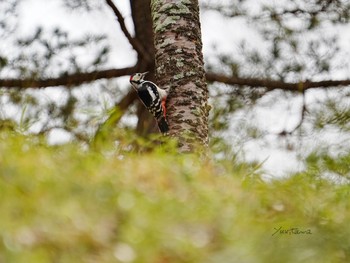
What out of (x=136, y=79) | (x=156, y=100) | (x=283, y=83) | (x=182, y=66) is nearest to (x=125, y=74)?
(x=136, y=79)

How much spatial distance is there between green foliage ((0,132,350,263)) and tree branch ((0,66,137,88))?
2.96 m

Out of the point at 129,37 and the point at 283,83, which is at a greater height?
the point at 129,37

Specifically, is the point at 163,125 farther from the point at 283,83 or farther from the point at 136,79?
the point at 283,83

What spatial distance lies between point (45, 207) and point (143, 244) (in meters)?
0.17

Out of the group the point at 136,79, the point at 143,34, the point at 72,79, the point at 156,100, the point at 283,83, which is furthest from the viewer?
the point at 143,34

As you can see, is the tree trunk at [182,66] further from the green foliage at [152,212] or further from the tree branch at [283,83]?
the tree branch at [283,83]

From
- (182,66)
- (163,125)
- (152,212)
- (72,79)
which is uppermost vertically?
(152,212)

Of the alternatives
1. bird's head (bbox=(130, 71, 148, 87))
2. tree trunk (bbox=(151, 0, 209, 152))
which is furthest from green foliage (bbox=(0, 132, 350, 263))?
bird's head (bbox=(130, 71, 148, 87))

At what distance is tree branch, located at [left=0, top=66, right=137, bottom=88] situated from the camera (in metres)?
4.46

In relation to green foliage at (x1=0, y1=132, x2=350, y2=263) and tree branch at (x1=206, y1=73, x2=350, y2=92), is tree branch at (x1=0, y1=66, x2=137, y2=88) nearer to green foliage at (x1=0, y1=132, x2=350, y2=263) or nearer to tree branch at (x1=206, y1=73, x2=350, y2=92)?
tree branch at (x1=206, y1=73, x2=350, y2=92)

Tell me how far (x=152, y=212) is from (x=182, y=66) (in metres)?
1.89

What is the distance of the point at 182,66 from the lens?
294 centimetres

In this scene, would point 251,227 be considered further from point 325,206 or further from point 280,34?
point 280,34

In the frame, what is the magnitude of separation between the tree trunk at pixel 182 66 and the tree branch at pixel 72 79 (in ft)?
5.10
